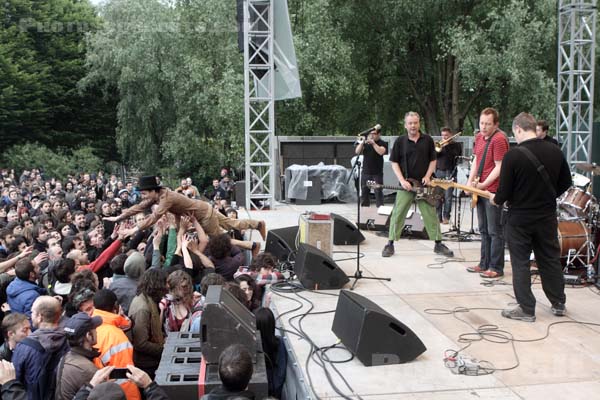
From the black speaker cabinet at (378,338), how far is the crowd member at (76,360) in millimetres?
1855

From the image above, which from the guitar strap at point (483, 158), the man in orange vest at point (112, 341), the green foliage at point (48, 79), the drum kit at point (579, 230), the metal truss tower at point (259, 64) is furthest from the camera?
the green foliage at point (48, 79)

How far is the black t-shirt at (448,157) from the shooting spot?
11219 millimetres

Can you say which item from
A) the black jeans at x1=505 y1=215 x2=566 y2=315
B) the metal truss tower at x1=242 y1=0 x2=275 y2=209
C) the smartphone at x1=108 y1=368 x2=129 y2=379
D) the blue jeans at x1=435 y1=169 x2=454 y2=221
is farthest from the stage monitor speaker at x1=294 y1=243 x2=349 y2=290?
the metal truss tower at x1=242 y1=0 x2=275 y2=209

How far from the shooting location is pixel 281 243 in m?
8.12

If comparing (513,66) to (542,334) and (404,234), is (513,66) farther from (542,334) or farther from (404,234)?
(542,334)

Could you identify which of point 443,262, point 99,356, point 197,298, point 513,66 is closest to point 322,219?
point 443,262

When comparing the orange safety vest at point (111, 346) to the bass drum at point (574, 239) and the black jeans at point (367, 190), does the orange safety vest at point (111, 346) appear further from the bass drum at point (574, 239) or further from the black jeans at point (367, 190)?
the black jeans at point (367, 190)

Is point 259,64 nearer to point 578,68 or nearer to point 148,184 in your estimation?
point 148,184

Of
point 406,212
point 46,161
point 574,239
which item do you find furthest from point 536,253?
point 46,161

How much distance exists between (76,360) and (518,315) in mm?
3775

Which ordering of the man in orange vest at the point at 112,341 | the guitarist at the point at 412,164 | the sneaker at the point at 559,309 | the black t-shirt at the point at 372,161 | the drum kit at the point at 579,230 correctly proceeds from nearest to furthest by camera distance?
the man in orange vest at the point at 112,341
the sneaker at the point at 559,309
the drum kit at the point at 579,230
the guitarist at the point at 412,164
the black t-shirt at the point at 372,161

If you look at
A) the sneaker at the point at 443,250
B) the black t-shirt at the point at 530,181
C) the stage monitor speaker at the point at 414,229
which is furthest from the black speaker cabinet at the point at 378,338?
the stage monitor speaker at the point at 414,229

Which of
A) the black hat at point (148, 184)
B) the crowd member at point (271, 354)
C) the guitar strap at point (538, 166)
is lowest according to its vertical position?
the crowd member at point (271, 354)

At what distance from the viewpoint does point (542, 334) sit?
4.99m
